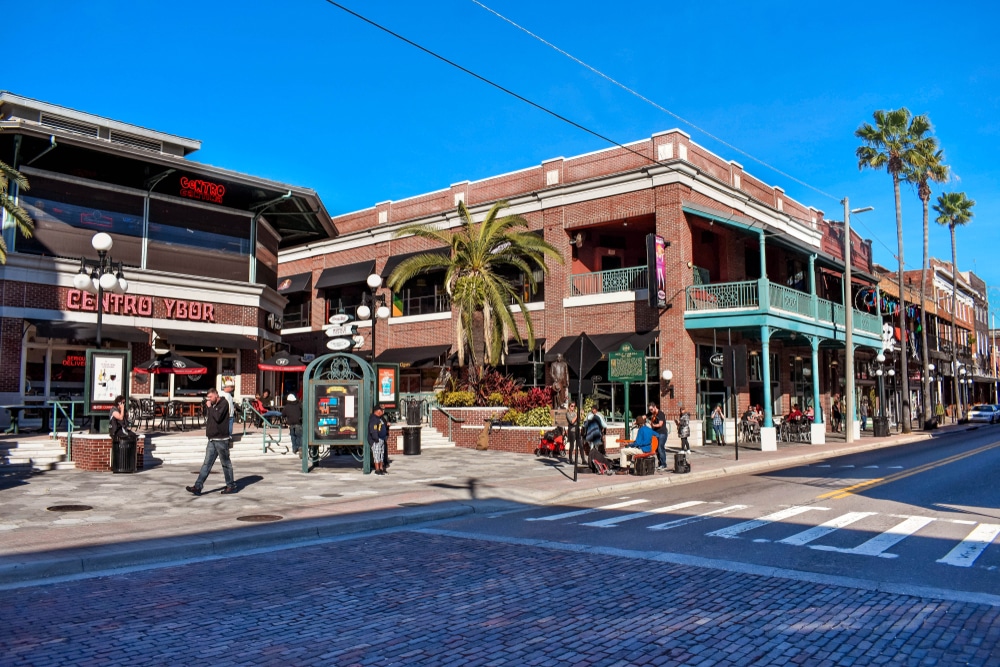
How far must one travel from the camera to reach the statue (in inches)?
1086

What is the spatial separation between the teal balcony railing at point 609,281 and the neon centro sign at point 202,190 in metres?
13.8

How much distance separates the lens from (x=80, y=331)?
74.5 feet

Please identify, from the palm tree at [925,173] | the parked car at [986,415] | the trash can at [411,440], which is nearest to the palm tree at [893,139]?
the palm tree at [925,173]

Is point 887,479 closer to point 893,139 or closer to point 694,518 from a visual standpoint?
point 694,518

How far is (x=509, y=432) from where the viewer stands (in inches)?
940

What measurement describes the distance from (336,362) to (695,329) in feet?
49.4

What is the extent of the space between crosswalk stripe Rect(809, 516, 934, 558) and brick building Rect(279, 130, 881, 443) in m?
15.3

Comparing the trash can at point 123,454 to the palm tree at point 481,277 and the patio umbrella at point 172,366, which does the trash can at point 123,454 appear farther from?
the palm tree at point 481,277

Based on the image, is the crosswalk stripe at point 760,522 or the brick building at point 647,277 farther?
the brick building at point 647,277

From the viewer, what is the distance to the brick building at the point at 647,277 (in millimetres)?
27922

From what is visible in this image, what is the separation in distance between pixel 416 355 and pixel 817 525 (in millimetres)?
25256

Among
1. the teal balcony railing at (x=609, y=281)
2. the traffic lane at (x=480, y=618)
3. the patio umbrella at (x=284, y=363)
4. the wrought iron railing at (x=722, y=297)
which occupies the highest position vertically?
the teal balcony railing at (x=609, y=281)

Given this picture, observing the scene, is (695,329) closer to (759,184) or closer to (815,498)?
(759,184)

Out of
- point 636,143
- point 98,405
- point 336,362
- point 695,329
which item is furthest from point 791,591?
point 636,143
